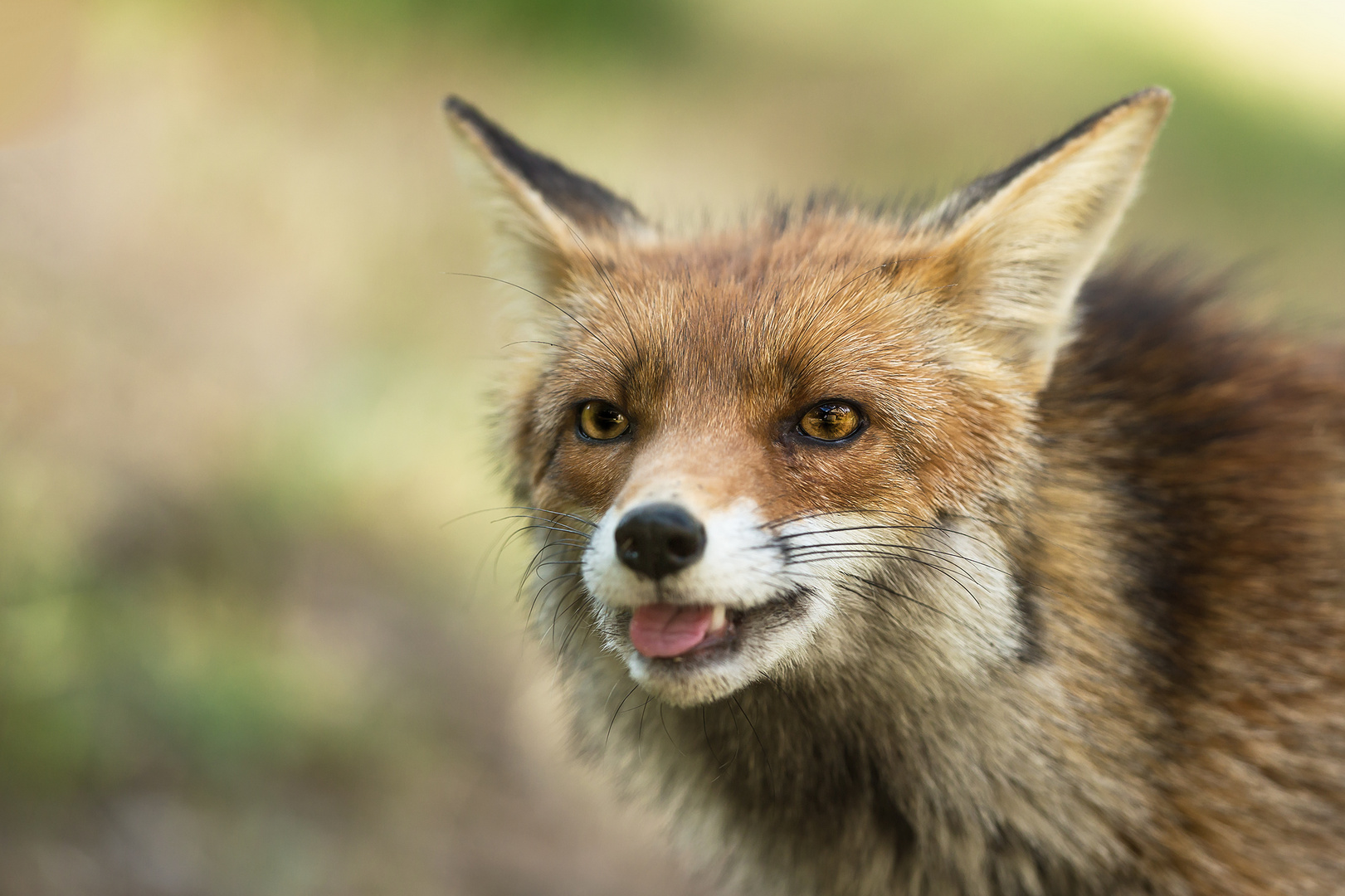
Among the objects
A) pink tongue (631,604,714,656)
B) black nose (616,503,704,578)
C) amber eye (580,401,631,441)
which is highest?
amber eye (580,401,631,441)

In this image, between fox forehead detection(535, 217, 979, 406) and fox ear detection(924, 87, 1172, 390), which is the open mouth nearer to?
fox forehead detection(535, 217, 979, 406)

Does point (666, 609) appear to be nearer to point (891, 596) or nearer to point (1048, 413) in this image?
point (891, 596)

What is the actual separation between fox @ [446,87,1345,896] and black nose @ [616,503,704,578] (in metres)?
0.11

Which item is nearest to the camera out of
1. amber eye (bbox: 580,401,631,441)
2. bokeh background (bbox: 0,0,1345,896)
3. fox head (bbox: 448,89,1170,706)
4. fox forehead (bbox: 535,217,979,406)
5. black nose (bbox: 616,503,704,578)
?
black nose (bbox: 616,503,704,578)

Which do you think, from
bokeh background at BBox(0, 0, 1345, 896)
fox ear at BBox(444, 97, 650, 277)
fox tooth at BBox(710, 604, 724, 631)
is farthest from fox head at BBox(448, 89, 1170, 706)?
bokeh background at BBox(0, 0, 1345, 896)

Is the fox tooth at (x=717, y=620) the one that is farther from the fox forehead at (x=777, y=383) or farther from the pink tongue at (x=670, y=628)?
the fox forehead at (x=777, y=383)

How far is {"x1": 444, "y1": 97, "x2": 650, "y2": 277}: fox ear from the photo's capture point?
4141 mm

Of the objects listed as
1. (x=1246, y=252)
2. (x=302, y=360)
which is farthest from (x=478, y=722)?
(x=1246, y=252)

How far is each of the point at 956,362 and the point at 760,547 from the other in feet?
3.68

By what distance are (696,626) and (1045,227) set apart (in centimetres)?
186

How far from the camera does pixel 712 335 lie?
354 cm

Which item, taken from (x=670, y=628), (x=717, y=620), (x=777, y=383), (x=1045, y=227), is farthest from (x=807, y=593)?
(x=1045, y=227)

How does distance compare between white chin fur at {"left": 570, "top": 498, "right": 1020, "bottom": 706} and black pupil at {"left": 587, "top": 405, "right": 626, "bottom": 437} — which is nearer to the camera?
white chin fur at {"left": 570, "top": 498, "right": 1020, "bottom": 706}

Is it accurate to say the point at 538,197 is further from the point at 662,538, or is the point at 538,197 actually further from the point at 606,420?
the point at 662,538
